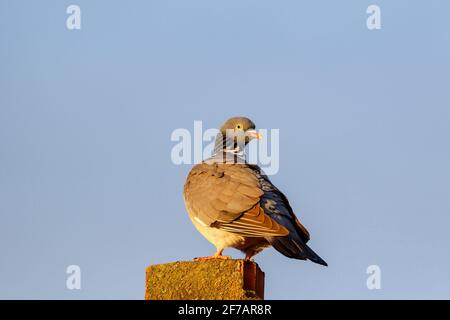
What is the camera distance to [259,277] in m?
10.0

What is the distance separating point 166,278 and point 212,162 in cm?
375

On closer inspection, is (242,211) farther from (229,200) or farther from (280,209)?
(280,209)

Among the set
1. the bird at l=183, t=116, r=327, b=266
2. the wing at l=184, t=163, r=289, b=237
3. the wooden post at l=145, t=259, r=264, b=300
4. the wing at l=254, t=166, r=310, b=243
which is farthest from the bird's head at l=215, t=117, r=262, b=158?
the wooden post at l=145, t=259, r=264, b=300

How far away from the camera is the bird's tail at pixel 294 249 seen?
11460mm

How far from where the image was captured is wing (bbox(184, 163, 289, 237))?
1191 cm

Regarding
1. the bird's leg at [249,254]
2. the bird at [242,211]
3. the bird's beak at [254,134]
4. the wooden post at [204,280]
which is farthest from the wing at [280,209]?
the wooden post at [204,280]

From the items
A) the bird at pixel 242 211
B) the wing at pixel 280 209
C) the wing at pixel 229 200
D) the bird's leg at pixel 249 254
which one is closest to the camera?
the bird at pixel 242 211

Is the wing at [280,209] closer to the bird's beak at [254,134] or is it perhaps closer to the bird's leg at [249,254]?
the bird's leg at [249,254]
